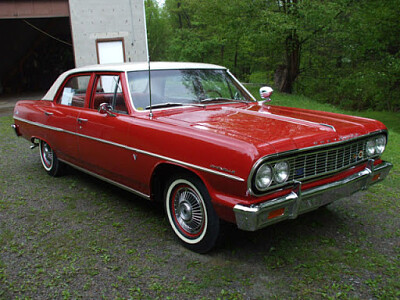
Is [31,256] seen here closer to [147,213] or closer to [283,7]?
[147,213]

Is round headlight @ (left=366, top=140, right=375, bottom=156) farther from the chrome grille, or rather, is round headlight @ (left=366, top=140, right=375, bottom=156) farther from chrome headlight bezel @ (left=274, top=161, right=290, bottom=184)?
chrome headlight bezel @ (left=274, top=161, right=290, bottom=184)

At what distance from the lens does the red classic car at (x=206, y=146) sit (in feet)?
9.07

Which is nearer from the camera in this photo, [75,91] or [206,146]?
[206,146]

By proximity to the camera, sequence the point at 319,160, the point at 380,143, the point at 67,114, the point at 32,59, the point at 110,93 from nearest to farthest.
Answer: the point at 319,160, the point at 380,143, the point at 110,93, the point at 67,114, the point at 32,59

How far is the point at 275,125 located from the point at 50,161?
11.9ft

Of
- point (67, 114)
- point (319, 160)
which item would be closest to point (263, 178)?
point (319, 160)

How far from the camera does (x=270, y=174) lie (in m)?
2.76

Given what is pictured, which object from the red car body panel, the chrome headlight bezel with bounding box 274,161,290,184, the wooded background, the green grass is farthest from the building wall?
the chrome headlight bezel with bounding box 274,161,290,184

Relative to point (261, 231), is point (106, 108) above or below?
above

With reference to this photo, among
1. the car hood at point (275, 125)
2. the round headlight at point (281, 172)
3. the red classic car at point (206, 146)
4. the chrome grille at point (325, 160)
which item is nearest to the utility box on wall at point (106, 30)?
the red classic car at point (206, 146)

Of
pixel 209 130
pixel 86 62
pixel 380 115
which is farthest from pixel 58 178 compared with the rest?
pixel 380 115

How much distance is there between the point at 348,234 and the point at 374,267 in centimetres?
60

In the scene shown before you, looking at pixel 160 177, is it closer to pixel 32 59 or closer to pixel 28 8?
pixel 28 8

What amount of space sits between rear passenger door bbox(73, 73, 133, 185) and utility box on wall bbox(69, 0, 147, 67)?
345 inches
